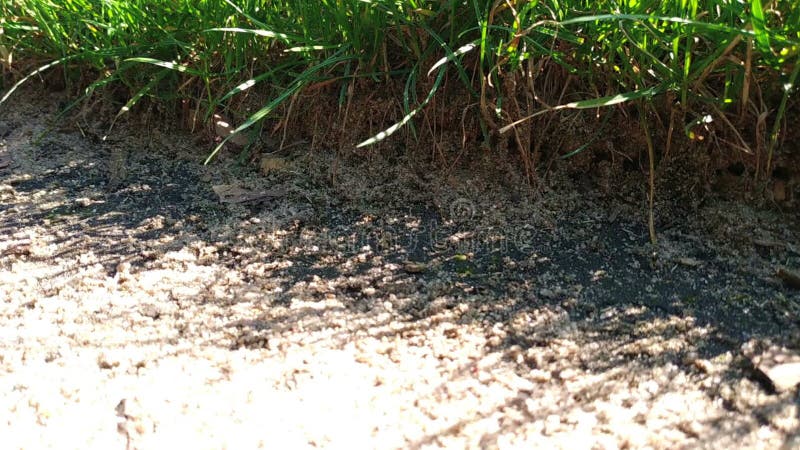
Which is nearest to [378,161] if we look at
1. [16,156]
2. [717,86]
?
[717,86]

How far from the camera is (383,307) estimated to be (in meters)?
1.14

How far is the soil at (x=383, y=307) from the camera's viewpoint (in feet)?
2.90

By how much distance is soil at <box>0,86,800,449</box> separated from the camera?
0.88 m

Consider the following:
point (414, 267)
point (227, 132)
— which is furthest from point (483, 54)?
point (227, 132)

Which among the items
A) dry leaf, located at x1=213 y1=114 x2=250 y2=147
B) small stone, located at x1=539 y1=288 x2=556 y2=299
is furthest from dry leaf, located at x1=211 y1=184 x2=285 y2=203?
small stone, located at x1=539 y1=288 x2=556 y2=299

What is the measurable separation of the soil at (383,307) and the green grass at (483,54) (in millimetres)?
150

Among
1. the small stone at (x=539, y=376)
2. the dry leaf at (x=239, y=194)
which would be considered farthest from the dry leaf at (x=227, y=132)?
the small stone at (x=539, y=376)

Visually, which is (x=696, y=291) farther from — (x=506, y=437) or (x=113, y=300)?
(x=113, y=300)

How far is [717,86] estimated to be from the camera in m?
1.27

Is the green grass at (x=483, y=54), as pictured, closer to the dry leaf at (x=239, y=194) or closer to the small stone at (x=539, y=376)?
the dry leaf at (x=239, y=194)

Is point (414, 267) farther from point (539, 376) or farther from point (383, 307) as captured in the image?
point (539, 376)

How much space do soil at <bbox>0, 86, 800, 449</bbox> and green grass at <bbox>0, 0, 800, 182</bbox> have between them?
15 cm

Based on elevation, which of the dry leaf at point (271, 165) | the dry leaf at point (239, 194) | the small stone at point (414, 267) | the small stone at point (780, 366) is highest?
the dry leaf at point (271, 165)

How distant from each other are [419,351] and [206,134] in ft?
3.12
